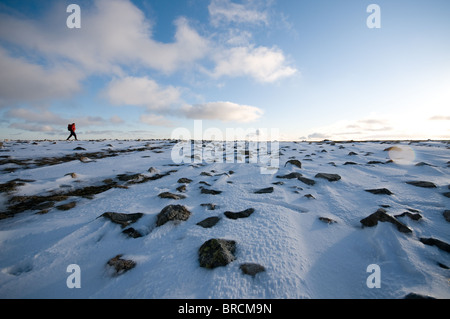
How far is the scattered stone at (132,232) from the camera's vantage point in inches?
126

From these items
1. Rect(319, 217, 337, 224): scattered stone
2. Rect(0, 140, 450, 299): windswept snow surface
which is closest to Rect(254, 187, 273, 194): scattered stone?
Rect(0, 140, 450, 299): windswept snow surface

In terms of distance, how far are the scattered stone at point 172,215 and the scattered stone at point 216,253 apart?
107 centimetres

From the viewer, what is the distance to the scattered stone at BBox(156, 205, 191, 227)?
3491 millimetres

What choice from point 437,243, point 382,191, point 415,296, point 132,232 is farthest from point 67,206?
point 382,191

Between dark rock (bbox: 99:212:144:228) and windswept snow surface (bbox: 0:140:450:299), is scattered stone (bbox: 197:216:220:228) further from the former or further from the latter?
dark rock (bbox: 99:212:144:228)

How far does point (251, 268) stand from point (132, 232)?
7.33 ft

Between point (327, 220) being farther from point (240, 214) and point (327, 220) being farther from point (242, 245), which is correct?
point (242, 245)

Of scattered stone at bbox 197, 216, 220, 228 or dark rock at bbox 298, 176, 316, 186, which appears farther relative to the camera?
dark rock at bbox 298, 176, 316, 186

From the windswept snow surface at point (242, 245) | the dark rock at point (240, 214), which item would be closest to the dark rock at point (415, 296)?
the windswept snow surface at point (242, 245)

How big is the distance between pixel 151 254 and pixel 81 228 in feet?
5.49

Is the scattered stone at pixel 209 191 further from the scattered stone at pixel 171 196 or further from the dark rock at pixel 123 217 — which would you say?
the dark rock at pixel 123 217

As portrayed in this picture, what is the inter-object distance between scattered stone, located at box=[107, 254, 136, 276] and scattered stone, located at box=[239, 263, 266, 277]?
153 cm

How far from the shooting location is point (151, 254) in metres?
2.72
